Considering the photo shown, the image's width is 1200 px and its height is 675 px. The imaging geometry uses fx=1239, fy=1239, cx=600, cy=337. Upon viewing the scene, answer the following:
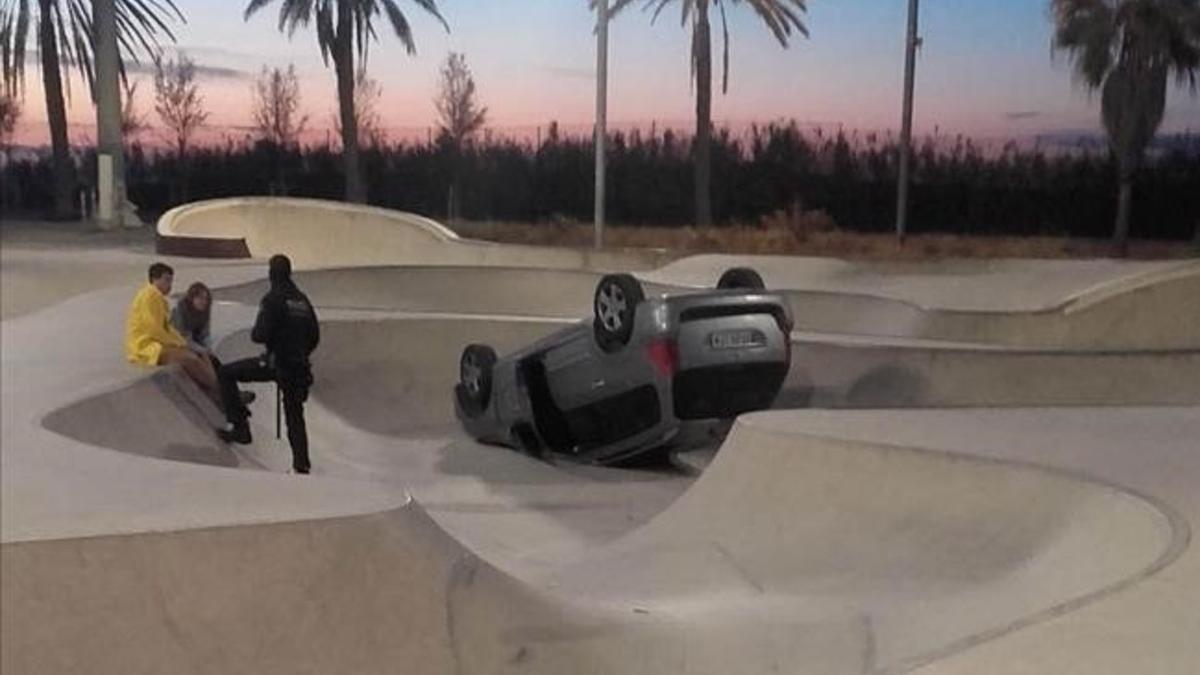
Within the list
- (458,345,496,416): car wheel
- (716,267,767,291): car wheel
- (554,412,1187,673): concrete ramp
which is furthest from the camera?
(716,267,767,291): car wheel

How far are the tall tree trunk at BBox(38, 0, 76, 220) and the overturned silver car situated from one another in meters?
3.01

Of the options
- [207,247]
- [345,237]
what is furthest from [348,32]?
[345,237]

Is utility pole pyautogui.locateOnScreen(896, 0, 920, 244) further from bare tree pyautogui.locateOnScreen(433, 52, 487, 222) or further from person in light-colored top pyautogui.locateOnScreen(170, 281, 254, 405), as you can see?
person in light-colored top pyautogui.locateOnScreen(170, 281, 254, 405)

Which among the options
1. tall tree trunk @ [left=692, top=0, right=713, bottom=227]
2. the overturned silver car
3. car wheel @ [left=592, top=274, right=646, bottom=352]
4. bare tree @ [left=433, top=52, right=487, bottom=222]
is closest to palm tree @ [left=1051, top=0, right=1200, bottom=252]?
tall tree trunk @ [left=692, top=0, right=713, bottom=227]

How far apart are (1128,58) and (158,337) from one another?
5.70 m

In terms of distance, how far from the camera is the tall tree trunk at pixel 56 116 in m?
3.38

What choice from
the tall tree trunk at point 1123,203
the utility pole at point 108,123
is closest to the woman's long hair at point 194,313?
the utility pole at point 108,123

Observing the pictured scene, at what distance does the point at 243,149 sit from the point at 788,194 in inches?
144

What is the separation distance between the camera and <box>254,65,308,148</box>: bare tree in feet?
16.3

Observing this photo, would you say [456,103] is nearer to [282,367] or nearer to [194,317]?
[282,367]

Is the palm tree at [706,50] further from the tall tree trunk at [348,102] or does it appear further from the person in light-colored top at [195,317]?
the person in light-colored top at [195,317]

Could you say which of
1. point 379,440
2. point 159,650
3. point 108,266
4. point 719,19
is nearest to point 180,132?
point 108,266

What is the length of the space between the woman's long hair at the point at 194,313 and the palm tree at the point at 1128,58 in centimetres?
519

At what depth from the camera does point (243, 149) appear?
17.5ft
